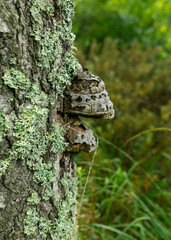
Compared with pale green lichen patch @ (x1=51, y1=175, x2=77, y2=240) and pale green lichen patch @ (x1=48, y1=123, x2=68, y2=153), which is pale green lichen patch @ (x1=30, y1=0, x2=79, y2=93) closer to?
pale green lichen patch @ (x1=48, y1=123, x2=68, y2=153)

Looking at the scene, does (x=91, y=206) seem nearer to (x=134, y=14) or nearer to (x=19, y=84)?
(x=19, y=84)

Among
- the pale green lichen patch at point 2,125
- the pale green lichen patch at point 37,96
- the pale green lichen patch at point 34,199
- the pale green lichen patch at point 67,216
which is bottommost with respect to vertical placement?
the pale green lichen patch at point 67,216

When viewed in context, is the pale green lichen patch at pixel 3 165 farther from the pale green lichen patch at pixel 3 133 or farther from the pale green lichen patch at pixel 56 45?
the pale green lichen patch at pixel 56 45

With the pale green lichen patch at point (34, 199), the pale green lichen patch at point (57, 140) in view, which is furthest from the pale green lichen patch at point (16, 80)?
the pale green lichen patch at point (34, 199)

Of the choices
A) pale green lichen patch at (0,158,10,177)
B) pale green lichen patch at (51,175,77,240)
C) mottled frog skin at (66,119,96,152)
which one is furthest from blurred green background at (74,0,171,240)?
pale green lichen patch at (0,158,10,177)

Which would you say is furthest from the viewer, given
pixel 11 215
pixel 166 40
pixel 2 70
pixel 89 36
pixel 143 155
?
pixel 166 40

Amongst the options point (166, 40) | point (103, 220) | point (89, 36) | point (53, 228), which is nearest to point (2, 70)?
point (53, 228)
